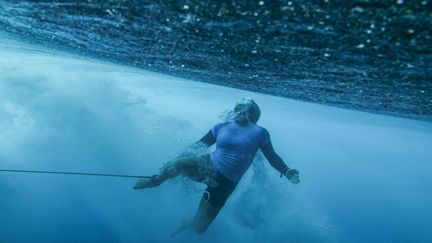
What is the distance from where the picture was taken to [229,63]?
430cm

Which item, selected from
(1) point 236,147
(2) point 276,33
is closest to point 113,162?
(1) point 236,147

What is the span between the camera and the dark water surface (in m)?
1.88

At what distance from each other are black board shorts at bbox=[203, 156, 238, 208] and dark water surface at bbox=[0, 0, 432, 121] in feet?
9.11

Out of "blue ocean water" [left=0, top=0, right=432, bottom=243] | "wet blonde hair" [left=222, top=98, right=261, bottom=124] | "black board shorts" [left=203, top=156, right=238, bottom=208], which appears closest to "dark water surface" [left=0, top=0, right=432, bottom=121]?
"blue ocean water" [left=0, top=0, right=432, bottom=243]

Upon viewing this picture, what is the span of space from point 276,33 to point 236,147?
13.2 ft

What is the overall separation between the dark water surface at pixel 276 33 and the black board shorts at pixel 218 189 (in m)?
2.78

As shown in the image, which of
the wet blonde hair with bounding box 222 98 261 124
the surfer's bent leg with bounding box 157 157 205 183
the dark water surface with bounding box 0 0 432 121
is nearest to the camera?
the dark water surface with bounding box 0 0 432 121

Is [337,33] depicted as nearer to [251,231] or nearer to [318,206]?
[251,231]

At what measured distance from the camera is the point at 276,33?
2467 millimetres

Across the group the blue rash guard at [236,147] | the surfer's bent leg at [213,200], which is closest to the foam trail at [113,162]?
the surfer's bent leg at [213,200]

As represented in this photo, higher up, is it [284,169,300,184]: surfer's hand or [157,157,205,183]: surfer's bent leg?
[284,169,300,184]: surfer's hand

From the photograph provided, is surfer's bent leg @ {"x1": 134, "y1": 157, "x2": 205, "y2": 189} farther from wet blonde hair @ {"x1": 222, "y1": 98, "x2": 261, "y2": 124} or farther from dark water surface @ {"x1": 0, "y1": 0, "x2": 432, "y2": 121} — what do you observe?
dark water surface @ {"x1": 0, "y1": 0, "x2": 432, "y2": 121}

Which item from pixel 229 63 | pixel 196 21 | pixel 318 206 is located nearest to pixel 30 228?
pixel 229 63

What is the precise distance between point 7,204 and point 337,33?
15620mm
